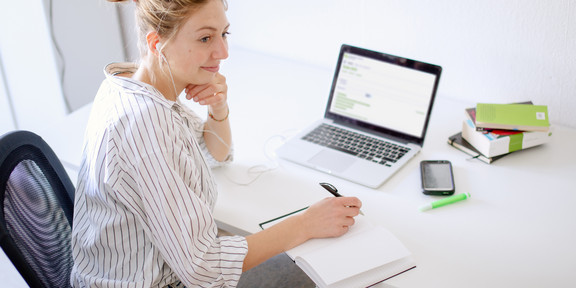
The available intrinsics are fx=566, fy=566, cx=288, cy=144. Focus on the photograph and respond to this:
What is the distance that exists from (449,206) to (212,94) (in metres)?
0.62

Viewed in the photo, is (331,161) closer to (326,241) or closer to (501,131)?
(326,241)

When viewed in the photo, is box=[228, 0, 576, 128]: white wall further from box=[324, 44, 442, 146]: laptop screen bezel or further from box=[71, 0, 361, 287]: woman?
box=[71, 0, 361, 287]: woman

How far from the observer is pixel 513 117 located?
1.49 m

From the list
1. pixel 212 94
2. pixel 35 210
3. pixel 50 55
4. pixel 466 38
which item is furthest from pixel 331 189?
pixel 50 55

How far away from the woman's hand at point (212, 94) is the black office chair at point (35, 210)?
1.13 feet

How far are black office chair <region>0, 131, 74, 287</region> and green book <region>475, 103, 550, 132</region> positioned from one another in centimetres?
104

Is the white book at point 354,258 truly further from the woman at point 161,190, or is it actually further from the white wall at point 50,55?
the white wall at point 50,55

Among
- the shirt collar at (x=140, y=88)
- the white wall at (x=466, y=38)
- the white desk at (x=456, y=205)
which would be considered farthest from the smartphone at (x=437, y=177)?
the shirt collar at (x=140, y=88)

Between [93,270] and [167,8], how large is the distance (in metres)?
0.55

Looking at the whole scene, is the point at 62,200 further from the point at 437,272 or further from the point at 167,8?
the point at 437,272

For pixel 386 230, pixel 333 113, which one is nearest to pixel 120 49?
pixel 333 113

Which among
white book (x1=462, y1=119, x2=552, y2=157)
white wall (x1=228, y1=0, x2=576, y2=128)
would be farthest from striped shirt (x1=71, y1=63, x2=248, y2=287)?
white wall (x1=228, y1=0, x2=576, y2=128)

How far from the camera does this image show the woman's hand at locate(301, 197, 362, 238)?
1143 millimetres

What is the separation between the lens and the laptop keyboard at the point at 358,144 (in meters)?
1.47
